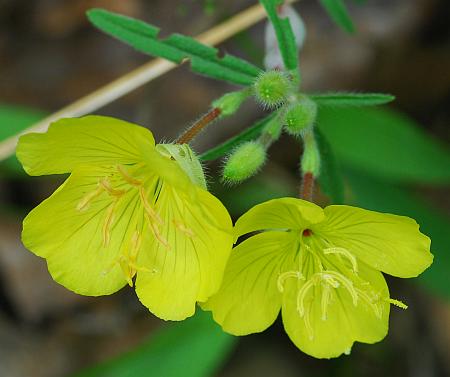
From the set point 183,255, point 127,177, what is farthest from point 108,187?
point 183,255

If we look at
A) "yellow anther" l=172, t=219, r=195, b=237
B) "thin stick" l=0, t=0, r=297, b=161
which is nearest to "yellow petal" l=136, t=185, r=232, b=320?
"yellow anther" l=172, t=219, r=195, b=237

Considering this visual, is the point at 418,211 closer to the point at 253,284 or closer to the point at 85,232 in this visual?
the point at 253,284

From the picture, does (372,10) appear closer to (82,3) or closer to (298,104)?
(82,3)

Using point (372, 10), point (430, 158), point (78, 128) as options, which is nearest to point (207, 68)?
point (78, 128)

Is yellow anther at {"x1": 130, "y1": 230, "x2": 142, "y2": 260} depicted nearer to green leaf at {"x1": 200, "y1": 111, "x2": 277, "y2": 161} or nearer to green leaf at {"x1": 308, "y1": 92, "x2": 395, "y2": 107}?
green leaf at {"x1": 200, "y1": 111, "x2": 277, "y2": 161}

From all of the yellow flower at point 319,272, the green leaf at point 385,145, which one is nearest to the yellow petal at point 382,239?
the yellow flower at point 319,272
